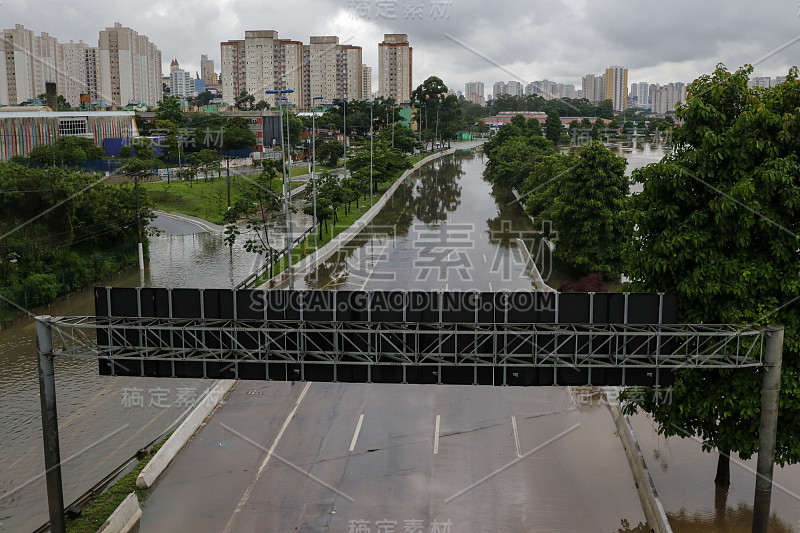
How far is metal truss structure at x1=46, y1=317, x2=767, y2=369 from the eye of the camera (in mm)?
15062

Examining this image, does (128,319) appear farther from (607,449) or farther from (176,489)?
(607,449)

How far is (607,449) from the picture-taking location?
2039 centimetres

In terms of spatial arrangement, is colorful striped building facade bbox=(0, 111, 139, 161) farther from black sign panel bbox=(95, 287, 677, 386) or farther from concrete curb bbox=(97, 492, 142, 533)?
black sign panel bbox=(95, 287, 677, 386)

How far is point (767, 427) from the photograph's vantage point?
46.7ft

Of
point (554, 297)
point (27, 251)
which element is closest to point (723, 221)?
point (554, 297)

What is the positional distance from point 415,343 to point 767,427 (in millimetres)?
6897

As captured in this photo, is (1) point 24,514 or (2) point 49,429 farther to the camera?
(1) point 24,514

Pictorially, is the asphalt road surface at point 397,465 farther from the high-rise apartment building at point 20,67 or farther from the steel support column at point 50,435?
the high-rise apartment building at point 20,67

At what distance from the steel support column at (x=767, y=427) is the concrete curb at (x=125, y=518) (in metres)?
12.6

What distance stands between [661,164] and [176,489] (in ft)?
44.7

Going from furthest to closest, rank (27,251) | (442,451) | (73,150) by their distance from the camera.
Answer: (73,150), (27,251), (442,451)

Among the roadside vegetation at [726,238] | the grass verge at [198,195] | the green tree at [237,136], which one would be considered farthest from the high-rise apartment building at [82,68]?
the roadside vegetation at [726,238]

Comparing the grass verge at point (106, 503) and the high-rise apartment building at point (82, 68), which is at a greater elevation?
the high-rise apartment building at point (82, 68)

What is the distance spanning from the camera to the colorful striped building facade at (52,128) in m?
60.7
